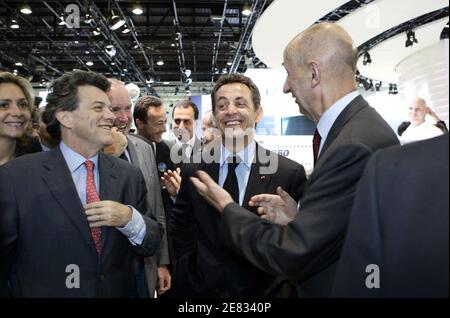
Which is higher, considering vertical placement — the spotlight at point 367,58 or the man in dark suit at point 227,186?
the spotlight at point 367,58

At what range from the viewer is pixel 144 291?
93.7 inches

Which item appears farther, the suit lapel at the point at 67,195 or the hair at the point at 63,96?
the hair at the point at 63,96

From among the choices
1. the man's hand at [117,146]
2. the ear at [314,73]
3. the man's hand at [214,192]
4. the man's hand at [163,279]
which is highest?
the ear at [314,73]

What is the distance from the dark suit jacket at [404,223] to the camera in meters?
0.77

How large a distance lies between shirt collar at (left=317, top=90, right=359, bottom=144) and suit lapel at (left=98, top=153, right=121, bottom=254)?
3.35ft

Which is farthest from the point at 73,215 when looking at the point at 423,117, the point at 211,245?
the point at 423,117

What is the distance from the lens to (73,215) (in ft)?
5.95

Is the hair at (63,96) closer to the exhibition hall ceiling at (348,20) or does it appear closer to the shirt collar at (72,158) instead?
the shirt collar at (72,158)

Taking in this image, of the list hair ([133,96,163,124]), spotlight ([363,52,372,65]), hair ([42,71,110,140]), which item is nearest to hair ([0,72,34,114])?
hair ([42,71,110,140])

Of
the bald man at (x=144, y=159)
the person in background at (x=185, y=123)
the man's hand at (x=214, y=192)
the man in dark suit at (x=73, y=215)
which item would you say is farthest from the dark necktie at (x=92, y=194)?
the person in background at (x=185, y=123)
